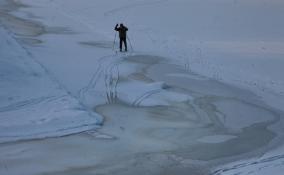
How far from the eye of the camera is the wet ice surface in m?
10.2

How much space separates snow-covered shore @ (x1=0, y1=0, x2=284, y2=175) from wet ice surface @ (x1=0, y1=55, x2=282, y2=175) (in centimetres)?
2

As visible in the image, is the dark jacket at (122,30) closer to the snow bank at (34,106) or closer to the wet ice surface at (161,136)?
the snow bank at (34,106)

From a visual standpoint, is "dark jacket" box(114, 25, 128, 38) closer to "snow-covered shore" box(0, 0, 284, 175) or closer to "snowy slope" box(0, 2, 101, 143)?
"snow-covered shore" box(0, 0, 284, 175)

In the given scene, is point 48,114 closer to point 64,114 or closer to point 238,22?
point 64,114

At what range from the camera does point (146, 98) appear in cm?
1512

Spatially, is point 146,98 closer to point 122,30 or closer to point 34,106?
point 34,106

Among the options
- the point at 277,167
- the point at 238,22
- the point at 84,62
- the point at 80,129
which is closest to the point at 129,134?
the point at 80,129

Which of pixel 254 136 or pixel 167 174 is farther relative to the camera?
pixel 254 136

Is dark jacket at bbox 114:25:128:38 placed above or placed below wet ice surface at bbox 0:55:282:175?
above

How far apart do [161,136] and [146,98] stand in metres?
3.32

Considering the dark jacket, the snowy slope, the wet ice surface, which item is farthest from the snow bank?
the dark jacket

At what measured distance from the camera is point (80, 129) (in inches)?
489

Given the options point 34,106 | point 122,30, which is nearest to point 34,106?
point 34,106

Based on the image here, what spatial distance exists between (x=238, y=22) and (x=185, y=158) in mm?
20267
